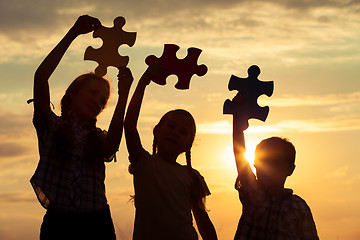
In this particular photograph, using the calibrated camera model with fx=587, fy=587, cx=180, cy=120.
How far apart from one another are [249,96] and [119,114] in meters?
1.85

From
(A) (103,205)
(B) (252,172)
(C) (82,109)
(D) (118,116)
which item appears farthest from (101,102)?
(B) (252,172)

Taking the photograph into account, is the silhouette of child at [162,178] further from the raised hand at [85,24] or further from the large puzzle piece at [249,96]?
the raised hand at [85,24]

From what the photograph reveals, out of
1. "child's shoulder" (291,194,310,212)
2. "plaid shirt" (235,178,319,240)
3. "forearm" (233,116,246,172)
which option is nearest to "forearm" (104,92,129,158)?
"forearm" (233,116,246,172)

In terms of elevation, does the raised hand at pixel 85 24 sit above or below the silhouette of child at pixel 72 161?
above

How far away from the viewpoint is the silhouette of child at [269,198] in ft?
22.2

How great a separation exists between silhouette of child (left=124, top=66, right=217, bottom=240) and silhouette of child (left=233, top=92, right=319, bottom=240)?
0.58m

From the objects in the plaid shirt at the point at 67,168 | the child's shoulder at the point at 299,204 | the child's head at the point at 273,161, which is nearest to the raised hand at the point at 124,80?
the plaid shirt at the point at 67,168

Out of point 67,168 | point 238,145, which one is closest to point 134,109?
point 67,168

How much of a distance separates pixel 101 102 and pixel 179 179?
121 cm

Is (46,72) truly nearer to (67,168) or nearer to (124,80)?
(124,80)

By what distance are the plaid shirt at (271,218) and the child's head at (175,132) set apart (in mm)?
908

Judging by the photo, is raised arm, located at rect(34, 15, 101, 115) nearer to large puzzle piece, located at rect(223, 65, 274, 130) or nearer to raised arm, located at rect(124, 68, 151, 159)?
raised arm, located at rect(124, 68, 151, 159)

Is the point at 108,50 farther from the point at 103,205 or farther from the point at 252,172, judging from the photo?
the point at 252,172

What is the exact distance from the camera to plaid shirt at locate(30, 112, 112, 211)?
6.03 metres
